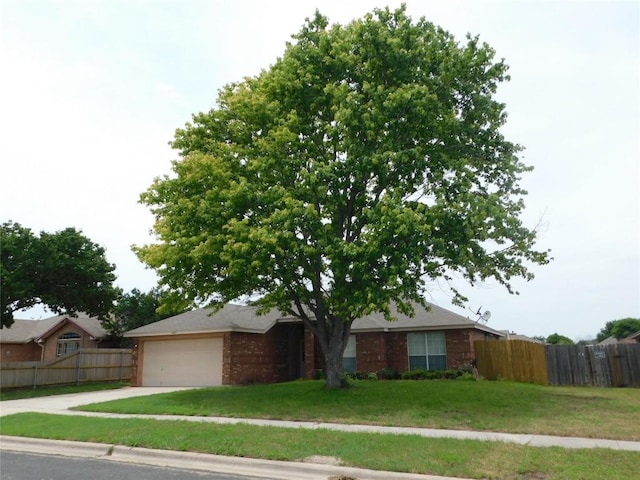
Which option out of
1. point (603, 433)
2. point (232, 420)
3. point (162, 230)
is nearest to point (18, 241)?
point (162, 230)

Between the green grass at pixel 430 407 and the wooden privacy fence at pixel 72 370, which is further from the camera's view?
the wooden privacy fence at pixel 72 370

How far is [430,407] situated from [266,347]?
13440 millimetres

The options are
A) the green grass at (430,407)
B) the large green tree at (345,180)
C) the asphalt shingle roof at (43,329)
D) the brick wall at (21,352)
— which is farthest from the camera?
the brick wall at (21,352)

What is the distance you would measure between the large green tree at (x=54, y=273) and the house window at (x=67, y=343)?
8887 millimetres

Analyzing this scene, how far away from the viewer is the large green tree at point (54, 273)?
24.5 meters

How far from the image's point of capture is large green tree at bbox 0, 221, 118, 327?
80.5 feet

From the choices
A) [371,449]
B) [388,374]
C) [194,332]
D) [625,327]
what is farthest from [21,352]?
[625,327]

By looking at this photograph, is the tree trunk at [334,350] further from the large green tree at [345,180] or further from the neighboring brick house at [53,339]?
the neighboring brick house at [53,339]

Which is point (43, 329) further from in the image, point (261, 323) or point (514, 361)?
point (514, 361)

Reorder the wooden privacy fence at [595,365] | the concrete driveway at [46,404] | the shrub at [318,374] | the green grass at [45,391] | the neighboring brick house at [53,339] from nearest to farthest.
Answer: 1. the concrete driveway at [46,404]
2. the wooden privacy fence at [595,365]
3. the green grass at [45,391]
4. the shrub at [318,374]
5. the neighboring brick house at [53,339]

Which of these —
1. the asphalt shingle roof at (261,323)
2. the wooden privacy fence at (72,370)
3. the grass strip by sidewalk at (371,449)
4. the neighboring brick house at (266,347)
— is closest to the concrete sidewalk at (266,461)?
the grass strip by sidewalk at (371,449)

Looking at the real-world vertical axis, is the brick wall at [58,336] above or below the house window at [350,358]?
above

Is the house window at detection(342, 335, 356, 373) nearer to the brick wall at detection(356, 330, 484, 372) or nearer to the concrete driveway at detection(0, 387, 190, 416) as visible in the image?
the brick wall at detection(356, 330, 484, 372)

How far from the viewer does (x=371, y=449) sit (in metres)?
8.84
